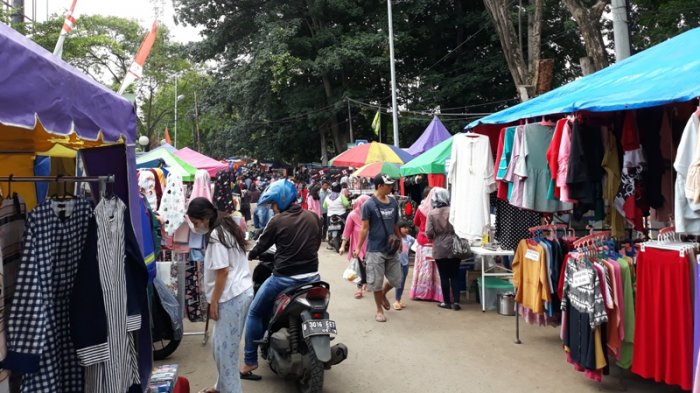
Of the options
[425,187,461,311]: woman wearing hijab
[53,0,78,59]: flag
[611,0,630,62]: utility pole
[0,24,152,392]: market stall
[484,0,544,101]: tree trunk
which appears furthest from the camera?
[484,0,544,101]: tree trunk

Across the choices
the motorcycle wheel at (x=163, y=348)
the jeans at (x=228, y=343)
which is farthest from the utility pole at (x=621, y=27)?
the motorcycle wheel at (x=163, y=348)

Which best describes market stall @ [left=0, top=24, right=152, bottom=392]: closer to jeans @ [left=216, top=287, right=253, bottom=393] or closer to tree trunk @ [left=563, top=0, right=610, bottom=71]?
jeans @ [left=216, top=287, right=253, bottom=393]

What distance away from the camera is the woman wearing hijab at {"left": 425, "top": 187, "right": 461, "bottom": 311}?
27.2ft

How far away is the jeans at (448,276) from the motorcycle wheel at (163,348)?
4013mm

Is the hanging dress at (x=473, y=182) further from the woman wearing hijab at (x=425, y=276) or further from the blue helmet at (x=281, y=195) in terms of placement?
the blue helmet at (x=281, y=195)

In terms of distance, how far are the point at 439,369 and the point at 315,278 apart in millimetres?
1699

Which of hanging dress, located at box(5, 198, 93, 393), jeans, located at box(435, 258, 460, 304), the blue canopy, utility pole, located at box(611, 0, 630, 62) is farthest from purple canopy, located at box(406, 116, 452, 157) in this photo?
hanging dress, located at box(5, 198, 93, 393)

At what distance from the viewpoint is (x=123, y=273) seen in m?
3.29

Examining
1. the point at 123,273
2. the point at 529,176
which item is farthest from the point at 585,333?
the point at 123,273

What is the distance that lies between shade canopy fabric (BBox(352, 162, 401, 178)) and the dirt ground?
19.0 ft

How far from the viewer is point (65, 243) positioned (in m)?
3.06

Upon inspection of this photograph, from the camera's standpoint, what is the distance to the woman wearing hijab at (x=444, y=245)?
828 centimetres

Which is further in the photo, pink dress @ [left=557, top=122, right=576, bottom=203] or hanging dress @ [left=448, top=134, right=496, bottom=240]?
hanging dress @ [left=448, top=134, right=496, bottom=240]

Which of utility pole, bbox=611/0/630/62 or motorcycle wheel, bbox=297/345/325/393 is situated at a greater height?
utility pole, bbox=611/0/630/62
